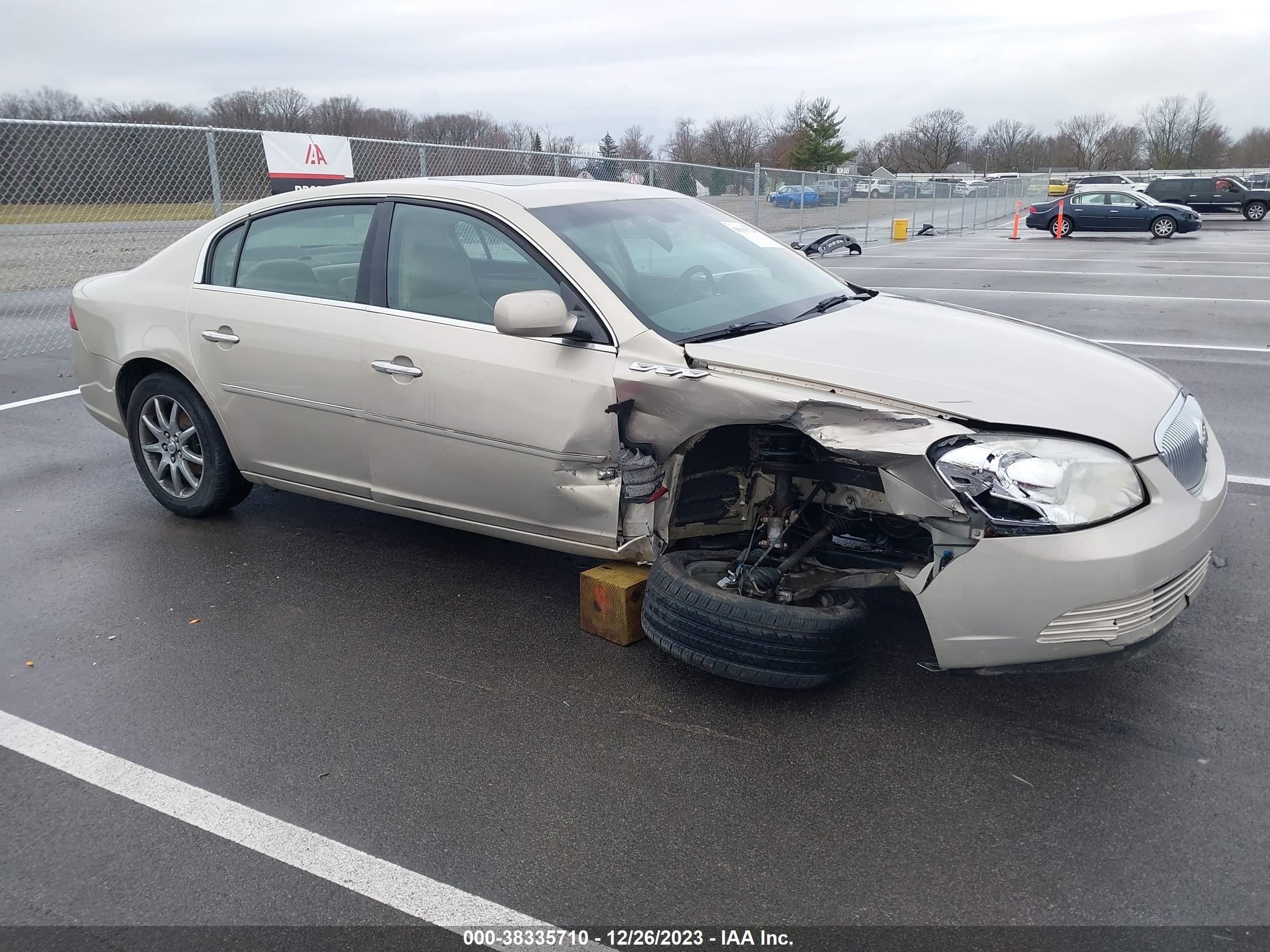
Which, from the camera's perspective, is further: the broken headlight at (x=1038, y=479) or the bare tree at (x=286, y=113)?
the bare tree at (x=286, y=113)

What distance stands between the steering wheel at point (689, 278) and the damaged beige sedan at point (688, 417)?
0.01 m

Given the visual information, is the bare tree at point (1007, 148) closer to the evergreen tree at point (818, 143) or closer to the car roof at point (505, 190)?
the evergreen tree at point (818, 143)

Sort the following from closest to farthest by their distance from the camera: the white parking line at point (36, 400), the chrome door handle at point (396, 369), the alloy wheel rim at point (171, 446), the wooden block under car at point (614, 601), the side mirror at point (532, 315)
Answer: the side mirror at point (532, 315), the wooden block under car at point (614, 601), the chrome door handle at point (396, 369), the alloy wheel rim at point (171, 446), the white parking line at point (36, 400)

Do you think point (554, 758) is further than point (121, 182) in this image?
No

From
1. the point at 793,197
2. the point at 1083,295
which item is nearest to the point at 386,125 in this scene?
the point at 793,197

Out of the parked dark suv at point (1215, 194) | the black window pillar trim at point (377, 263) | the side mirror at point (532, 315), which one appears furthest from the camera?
the parked dark suv at point (1215, 194)

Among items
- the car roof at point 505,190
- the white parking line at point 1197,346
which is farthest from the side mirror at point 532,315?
the white parking line at point 1197,346

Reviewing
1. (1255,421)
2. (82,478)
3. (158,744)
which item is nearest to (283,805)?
(158,744)

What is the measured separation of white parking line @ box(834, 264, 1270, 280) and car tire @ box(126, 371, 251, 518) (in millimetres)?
15159

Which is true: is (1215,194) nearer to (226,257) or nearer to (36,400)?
(36,400)

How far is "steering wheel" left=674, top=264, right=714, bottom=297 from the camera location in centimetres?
397

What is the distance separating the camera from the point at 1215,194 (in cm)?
3506

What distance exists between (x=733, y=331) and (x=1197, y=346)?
26.6ft

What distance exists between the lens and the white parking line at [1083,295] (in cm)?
1338
